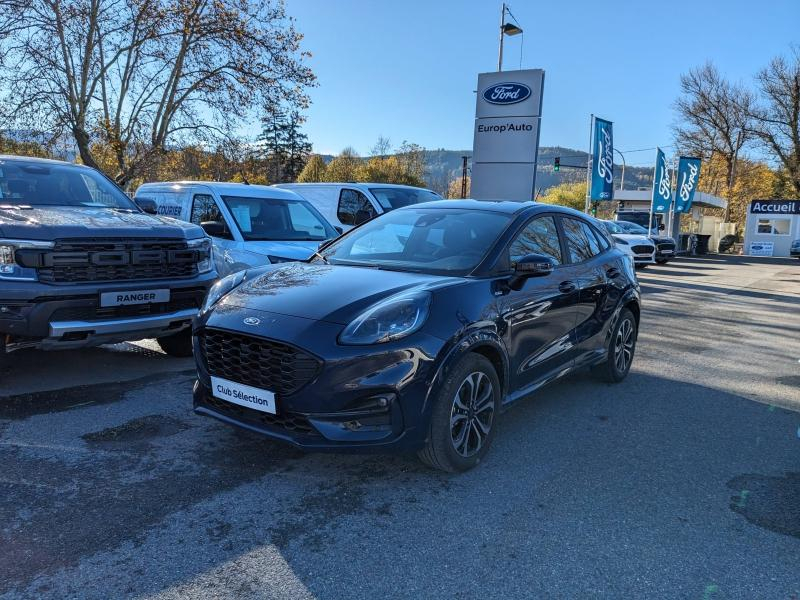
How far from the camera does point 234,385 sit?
3350mm

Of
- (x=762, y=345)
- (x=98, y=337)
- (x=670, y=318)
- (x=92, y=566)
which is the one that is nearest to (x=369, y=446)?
(x=92, y=566)

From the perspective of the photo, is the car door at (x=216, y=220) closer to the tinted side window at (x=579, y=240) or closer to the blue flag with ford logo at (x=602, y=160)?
the tinted side window at (x=579, y=240)

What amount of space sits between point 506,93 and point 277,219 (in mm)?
9761

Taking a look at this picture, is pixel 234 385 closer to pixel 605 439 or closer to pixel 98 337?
pixel 98 337

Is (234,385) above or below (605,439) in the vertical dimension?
above

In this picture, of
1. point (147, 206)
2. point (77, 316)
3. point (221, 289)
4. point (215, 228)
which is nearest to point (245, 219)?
point (215, 228)

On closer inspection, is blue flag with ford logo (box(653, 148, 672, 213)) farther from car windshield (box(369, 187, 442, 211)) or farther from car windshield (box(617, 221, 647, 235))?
car windshield (box(369, 187, 442, 211))

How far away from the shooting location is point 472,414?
11.8 feet

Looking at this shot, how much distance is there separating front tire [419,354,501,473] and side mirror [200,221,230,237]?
14.9 ft

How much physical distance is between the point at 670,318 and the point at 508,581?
28.7 ft

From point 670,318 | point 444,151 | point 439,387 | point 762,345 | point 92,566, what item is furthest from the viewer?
point 444,151

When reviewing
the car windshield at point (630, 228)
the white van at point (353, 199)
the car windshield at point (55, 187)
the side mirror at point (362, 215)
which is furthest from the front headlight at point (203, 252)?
the car windshield at point (630, 228)

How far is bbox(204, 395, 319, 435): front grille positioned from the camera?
3129 millimetres

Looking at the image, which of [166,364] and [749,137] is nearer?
[166,364]
